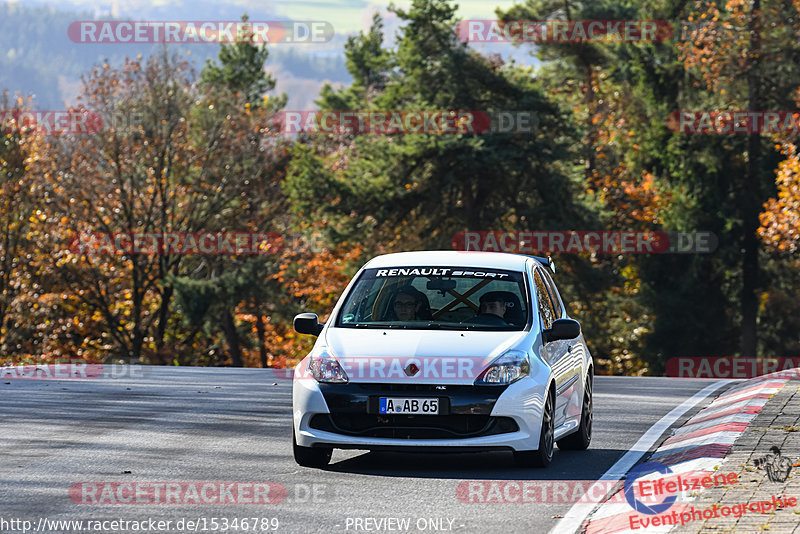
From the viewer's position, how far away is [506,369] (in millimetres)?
9523

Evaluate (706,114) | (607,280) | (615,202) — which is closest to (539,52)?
(615,202)

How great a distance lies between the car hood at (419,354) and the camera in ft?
30.8

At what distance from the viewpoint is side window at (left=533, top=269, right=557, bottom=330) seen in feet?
35.3

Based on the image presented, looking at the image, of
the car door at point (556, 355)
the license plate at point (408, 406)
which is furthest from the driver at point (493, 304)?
the license plate at point (408, 406)

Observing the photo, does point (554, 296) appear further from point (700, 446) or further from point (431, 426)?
point (431, 426)

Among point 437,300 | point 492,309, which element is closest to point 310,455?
point 437,300

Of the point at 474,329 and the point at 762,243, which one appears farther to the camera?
the point at 762,243

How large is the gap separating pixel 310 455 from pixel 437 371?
3.98 feet

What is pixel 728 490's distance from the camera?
26.0ft

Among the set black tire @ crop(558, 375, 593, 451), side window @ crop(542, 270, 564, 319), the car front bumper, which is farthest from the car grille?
side window @ crop(542, 270, 564, 319)

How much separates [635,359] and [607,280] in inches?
376

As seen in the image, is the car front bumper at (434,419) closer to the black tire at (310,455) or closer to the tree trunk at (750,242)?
the black tire at (310,455)

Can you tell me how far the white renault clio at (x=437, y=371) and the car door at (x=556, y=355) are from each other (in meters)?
0.02

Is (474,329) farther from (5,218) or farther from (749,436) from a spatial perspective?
(5,218)
